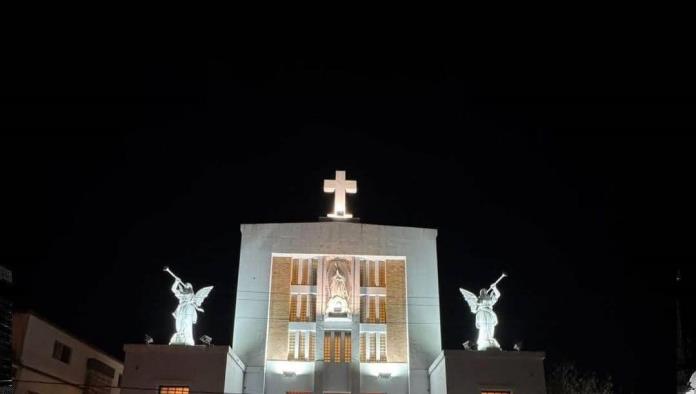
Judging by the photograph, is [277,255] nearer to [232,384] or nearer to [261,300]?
[261,300]

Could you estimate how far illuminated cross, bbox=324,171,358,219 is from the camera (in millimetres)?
34594

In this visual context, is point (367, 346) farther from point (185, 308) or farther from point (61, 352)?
point (61, 352)

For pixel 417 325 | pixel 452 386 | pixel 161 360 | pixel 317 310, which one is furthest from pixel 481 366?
pixel 161 360

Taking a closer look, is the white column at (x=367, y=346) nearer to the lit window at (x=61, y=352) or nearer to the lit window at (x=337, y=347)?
the lit window at (x=337, y=347)

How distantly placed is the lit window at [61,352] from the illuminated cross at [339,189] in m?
14.4

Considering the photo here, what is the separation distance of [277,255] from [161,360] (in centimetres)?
824

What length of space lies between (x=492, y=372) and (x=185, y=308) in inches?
505

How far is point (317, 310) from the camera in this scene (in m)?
31.3

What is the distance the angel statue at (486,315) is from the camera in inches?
1121

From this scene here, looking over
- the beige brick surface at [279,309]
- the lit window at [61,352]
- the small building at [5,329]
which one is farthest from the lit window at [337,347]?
the small building at [5,329]

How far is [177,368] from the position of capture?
2680cm

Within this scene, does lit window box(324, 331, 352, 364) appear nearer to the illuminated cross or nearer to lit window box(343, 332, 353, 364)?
lit window box(343, 332, 353, 364)

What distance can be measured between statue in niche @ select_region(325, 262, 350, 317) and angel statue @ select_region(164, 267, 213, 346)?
Result: 19.8ft

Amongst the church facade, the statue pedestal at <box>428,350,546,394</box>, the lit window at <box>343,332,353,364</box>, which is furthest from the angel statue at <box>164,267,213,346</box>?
the statue pedestal at <box>428,350,546,394</box>
